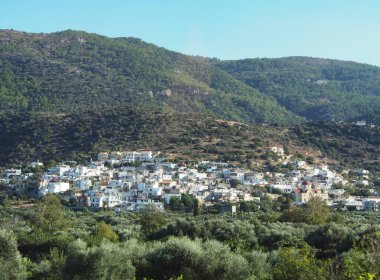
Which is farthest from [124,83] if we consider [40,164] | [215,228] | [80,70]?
[215,228]

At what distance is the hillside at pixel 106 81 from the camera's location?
101 metres

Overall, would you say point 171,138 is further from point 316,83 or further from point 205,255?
point 316,83

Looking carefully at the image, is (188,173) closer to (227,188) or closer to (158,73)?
(227,188)

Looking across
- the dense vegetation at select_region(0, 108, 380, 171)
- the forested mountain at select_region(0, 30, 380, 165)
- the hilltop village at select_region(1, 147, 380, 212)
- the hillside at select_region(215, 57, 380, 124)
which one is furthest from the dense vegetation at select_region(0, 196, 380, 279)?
the hillside at select_region(215, 57, 380, 124)

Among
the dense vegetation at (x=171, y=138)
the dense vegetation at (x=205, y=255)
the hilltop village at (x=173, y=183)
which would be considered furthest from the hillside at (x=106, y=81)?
the dense vegetation at (x=205, y=255)

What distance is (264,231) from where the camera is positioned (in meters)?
26.5

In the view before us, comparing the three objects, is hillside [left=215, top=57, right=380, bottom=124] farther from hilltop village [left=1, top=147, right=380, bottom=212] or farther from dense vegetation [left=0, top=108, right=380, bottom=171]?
hilltop village [left=1, top=147, right=380, bottom=212]

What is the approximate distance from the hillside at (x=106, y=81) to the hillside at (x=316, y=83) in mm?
10174

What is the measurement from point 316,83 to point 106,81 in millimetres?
68569

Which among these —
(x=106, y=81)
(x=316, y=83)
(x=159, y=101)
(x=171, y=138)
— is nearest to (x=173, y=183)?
(x=171, y=138)

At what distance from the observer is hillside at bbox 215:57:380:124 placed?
5246 inches

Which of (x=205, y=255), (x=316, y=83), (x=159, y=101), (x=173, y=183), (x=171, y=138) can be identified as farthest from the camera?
(x=316, y=83)

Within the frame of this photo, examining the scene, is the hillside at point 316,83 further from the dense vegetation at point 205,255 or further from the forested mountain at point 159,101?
the dense vegetation at point 205,255

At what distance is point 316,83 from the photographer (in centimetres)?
16088
